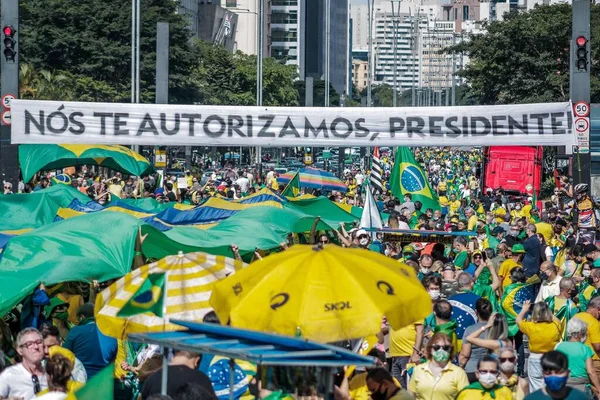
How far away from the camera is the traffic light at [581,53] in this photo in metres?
21.3

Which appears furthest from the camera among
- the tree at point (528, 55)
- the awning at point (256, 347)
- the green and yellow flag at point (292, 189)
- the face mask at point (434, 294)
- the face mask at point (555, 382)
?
the tree at point (528, 55)

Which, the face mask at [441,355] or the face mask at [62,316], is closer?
the face mask at [441,355]

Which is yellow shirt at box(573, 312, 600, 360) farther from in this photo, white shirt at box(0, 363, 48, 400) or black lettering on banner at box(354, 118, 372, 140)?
black lettering on banner at box(354, 118, 372, 140)

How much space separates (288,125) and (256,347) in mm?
14339

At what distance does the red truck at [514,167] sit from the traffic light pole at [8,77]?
2418 cm

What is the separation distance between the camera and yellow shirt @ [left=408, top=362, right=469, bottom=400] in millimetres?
9492

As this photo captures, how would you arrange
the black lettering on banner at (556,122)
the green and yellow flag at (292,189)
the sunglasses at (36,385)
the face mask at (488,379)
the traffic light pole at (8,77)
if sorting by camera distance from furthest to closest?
the green and yellow flag at (292,189)
the traffic light pole at (8,77)
the black lettering on banner at (556,122)
the sunglasses at (36,385)
the face mask at (488,379)

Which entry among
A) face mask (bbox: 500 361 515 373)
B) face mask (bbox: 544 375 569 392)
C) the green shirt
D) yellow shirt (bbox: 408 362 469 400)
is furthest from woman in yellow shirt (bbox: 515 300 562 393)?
face mask (bbox: 544 375 569 392)

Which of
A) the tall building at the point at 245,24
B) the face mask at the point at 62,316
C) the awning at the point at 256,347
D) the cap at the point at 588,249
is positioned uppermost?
the tall building at the point at 245,24

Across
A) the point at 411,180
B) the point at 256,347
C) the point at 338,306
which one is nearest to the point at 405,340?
the point at 338,306

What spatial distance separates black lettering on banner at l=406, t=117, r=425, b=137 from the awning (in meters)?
13.7

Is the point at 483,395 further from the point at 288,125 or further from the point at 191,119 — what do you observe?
the point at 191,119

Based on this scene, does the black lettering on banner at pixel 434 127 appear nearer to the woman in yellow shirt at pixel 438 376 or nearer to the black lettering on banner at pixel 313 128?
the black lettering on banner at pixel 313 128

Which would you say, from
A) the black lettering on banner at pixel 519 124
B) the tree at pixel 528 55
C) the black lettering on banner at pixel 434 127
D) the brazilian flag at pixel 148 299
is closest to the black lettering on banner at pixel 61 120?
the black lettering on banner at pixel 434 127
